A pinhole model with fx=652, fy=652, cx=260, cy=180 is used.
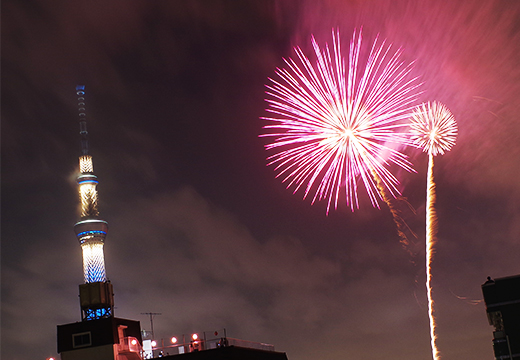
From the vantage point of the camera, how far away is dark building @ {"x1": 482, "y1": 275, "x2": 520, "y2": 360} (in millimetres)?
93438

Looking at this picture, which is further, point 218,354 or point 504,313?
point 504,313

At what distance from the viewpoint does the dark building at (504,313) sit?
93.4 meters

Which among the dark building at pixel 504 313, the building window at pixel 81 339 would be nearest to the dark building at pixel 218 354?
the building window at pixel 81 339

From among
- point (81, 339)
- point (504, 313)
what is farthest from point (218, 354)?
point (504, 313)

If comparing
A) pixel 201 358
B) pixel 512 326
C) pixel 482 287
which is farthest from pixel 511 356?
pixel 201 358

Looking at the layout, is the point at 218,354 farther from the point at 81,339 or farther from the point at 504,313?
the point at 504,313

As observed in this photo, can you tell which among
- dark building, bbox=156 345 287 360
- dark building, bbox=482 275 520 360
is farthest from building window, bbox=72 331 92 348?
dark building, bbox=482 275 520 360

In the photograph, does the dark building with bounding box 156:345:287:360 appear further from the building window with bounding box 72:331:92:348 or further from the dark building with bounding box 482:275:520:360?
the dark building with bounding box 482:275:520:360

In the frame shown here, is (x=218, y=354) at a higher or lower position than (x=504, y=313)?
lower

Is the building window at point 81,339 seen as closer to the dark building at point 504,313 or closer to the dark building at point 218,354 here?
the dark building at point 218,354

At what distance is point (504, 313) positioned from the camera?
94875 mm

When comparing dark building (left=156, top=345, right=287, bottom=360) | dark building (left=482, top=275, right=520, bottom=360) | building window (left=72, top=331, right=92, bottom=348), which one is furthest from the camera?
dark building (left=482, top=275, right=520, bottom=360)

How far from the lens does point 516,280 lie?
94.9 m

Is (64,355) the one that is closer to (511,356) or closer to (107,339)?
(107,339)
